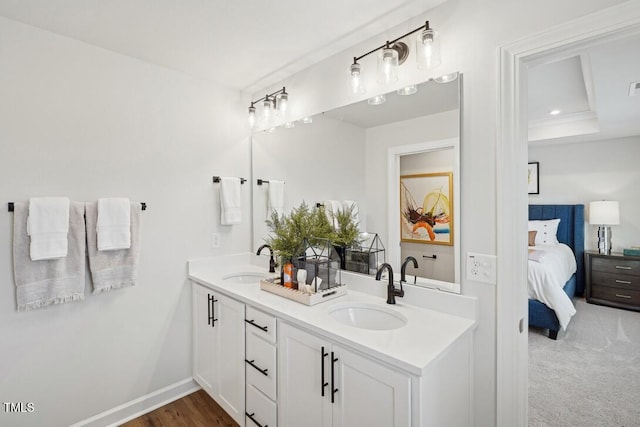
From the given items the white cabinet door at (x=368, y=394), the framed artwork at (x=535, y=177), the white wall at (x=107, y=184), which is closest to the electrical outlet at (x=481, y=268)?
the white cabinet door at (x=368, y=394)

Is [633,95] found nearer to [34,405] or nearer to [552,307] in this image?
[552,307]

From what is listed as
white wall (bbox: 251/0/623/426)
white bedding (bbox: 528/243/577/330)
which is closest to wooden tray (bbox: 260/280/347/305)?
white wall (bbox: 251/0/623/426)

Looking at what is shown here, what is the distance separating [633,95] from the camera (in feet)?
9.20

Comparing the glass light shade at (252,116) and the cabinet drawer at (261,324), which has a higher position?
the glass light shade at (252,116)

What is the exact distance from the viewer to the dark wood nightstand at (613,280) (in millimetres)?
4043

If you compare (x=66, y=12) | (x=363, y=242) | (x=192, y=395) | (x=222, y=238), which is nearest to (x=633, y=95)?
(x=363, y=242)

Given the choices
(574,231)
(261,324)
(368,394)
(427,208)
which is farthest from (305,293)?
(574,231)

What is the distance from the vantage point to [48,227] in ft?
5.69

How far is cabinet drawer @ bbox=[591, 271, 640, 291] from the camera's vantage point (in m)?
4.04

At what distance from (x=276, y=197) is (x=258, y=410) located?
1490 mm

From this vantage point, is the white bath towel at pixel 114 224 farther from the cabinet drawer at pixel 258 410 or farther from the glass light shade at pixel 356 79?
the glass light shade at pixel 356 79

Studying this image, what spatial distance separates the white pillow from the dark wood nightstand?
44 cm

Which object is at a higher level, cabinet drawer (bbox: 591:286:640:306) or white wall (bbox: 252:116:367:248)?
white wall (bbox: 252:116:367:248)

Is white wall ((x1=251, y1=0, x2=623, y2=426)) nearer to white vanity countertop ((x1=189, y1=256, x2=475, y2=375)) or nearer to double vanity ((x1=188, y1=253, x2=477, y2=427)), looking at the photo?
double vanity ((x1=188, y1=253, x2=477, y2=427))
